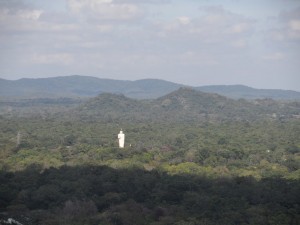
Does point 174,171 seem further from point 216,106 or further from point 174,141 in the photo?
point 216,106

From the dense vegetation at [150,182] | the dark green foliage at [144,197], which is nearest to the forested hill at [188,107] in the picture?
the dense vegetation at [150,182]

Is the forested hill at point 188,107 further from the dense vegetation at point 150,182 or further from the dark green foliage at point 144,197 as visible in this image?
the dark green foliage at point 144,197

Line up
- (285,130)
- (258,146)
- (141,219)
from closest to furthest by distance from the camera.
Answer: (141,219)
(258,146)
(285,130)

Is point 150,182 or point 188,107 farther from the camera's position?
point 188,107

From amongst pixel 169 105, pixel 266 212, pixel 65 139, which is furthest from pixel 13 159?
pixel 169 105

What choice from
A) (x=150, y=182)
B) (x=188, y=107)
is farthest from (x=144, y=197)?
(x=188, y=107)

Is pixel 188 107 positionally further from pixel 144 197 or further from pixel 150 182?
pixel 144 197

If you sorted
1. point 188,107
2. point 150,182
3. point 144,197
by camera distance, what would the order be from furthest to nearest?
1. point 188,107
2. point 150,182
3. point 144,197

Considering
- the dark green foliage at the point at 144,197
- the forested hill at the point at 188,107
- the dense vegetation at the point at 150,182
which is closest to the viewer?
the dark green foliage at the point at 144,197

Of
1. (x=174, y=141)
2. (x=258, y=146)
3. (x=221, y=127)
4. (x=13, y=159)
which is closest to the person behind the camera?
(x=13, y=159)

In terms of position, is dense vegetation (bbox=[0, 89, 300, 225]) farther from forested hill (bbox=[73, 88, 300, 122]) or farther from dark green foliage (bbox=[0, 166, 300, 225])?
forested hill (bbox=[73, 88, 300, 122])

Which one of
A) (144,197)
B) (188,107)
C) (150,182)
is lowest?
(144,197)
